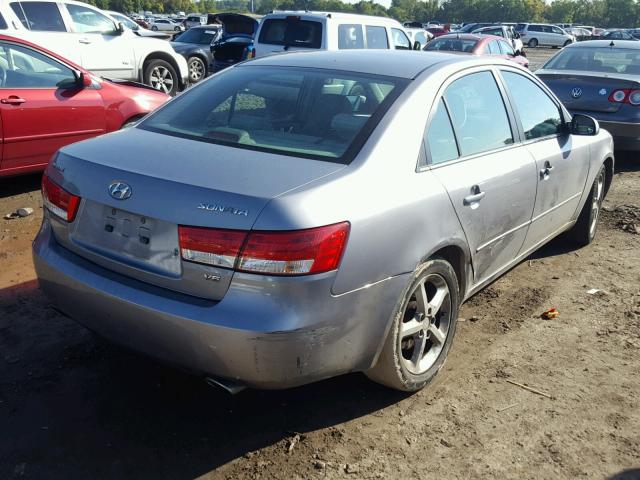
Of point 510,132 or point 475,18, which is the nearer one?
point 510,132

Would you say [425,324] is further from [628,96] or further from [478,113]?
[628,96]

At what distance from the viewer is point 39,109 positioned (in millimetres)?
6137

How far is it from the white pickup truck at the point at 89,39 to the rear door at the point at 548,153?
7868 millimetres

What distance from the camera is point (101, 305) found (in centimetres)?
282

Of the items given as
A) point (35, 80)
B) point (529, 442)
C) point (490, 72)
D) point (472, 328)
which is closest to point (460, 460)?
point (529, 442)

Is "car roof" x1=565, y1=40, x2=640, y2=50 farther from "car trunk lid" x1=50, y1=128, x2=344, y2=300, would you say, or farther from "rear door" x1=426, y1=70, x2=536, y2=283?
"car trunk lid" x1=50, y1=128, x2=344, y2=300

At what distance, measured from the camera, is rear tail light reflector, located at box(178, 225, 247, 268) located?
2.50 m

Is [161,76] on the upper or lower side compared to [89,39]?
lower

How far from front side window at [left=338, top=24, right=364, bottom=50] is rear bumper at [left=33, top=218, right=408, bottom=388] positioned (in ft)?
27.9

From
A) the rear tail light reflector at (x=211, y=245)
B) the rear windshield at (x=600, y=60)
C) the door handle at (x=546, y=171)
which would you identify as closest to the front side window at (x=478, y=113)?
the door handle at (x=546, y=171)

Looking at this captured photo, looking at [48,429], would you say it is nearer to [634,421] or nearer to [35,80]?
[634,421]

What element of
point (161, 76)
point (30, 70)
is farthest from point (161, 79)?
point (30, 70)

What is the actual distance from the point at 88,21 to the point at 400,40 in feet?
18.0

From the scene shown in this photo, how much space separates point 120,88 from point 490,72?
427 centimetres
